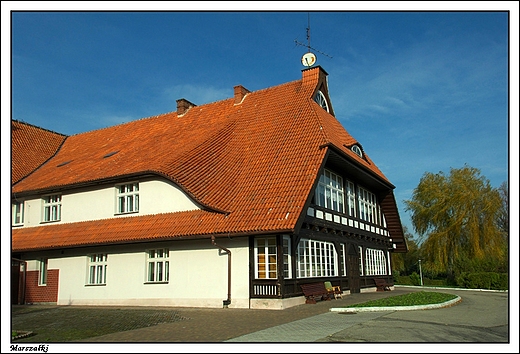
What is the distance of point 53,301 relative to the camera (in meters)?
23.0

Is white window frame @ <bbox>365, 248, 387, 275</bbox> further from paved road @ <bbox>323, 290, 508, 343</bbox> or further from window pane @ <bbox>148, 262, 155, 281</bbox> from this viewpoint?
window pane @ <bbox>148, 262, 155, 281</bbox>

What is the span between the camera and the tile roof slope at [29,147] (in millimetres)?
30000

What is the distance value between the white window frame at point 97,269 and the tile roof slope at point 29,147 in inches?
369

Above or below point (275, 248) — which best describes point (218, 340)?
below

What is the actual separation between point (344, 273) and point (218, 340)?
1475 cm

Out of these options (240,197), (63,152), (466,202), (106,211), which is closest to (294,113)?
(240,197)

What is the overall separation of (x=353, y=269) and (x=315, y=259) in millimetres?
5083

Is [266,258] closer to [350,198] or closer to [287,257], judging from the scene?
[287,257]

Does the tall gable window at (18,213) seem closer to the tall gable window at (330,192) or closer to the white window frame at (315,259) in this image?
the white window frame at (315,259)

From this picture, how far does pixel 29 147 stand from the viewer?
32.2m

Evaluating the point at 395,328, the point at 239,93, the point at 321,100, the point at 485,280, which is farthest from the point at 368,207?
the point at 395,328

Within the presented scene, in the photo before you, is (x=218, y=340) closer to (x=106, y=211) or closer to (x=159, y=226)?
(x=159, y=226)

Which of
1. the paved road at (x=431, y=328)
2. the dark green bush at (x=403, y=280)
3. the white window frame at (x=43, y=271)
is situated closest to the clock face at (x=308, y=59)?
the paved road at (x=431, y=328)

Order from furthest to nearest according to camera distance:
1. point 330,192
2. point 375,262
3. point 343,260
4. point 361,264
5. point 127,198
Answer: point 375,262 → point 361,264 → point 343,260 → point 330,192 → point 127,198
